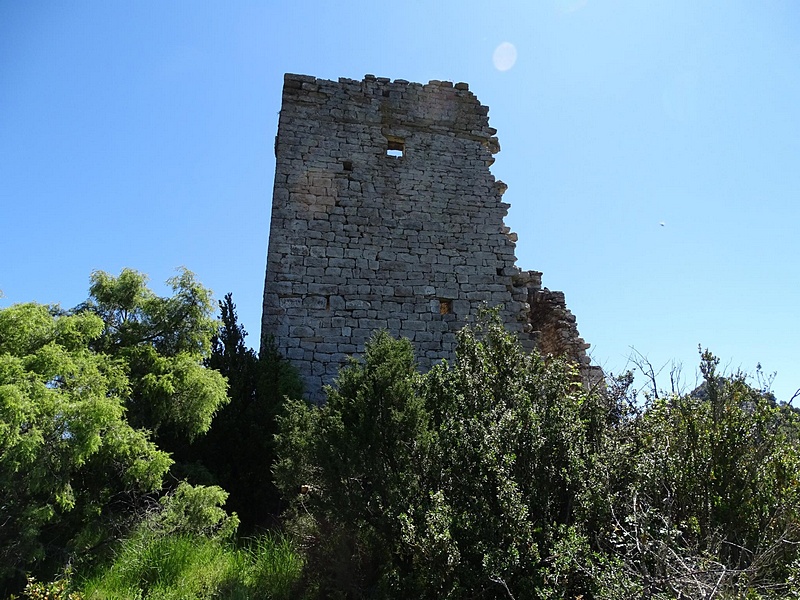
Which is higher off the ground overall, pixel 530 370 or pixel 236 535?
pixel 530 370

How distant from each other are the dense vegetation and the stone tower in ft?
8.56

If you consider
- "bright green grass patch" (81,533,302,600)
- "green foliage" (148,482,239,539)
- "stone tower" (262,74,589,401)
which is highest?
"stone tower" (262,74,589,401)

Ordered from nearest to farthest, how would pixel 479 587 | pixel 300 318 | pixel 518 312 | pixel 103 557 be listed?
pixel 479 587 < pixel 103 557 < pixel 300 318 < pixel 518 312

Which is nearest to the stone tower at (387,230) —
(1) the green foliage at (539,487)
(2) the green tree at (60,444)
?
(2) the green tree at (60,444)

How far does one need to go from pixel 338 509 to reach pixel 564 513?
1.71 metres

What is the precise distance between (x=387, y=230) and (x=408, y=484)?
5.51 meters

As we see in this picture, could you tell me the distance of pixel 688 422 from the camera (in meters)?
4.13

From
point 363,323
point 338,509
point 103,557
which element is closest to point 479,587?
point 338,509

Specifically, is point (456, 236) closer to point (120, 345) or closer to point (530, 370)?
point (530, 370)

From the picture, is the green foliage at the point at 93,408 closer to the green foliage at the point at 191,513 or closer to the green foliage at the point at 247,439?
the green foliage at the point at 191,513

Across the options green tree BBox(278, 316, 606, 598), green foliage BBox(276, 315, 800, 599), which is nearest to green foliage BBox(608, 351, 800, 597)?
green foliage BBox(276, 315, 800, 599)

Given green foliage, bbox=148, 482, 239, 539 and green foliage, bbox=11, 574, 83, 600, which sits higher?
green foliage, bbox=148, 482, 239, 539

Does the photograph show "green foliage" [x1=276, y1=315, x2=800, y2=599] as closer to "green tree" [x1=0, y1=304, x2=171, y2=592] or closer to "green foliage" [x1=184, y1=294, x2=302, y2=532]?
"green foliage" [x1=184, y1=294, x2=302, y2=532]

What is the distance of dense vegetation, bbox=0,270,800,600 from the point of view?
3.45 meters
